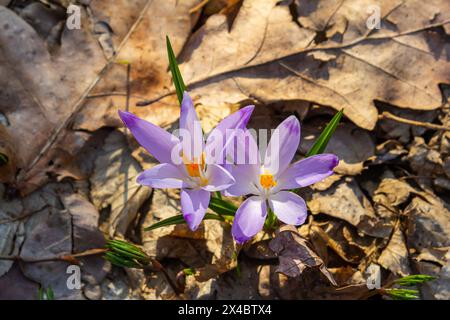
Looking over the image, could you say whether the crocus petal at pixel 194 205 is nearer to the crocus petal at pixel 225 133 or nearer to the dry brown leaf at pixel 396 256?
the crocus petal at pixel 225 133

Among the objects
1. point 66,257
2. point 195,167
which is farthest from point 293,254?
point 66,257

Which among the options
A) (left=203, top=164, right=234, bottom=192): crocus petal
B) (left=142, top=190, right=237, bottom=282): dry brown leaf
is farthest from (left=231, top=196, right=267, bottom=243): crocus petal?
(left=142, top=190, right=237, bottom=282): dry brown leaf

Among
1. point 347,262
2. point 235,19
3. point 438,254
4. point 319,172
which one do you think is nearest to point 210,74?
point 235,19

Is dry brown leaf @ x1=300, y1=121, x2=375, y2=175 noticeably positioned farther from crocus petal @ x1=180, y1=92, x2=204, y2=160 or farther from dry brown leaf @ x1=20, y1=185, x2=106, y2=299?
dry brown leaf @ x1=20, y1=185, x2=106, y2=299

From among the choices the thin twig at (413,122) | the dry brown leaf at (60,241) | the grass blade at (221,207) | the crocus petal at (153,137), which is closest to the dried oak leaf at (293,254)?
the grass blade at (221,207)

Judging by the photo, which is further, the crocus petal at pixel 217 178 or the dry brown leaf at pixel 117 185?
the dry brown leaf at pixel 117 185

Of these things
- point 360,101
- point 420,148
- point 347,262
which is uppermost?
point 360,101
